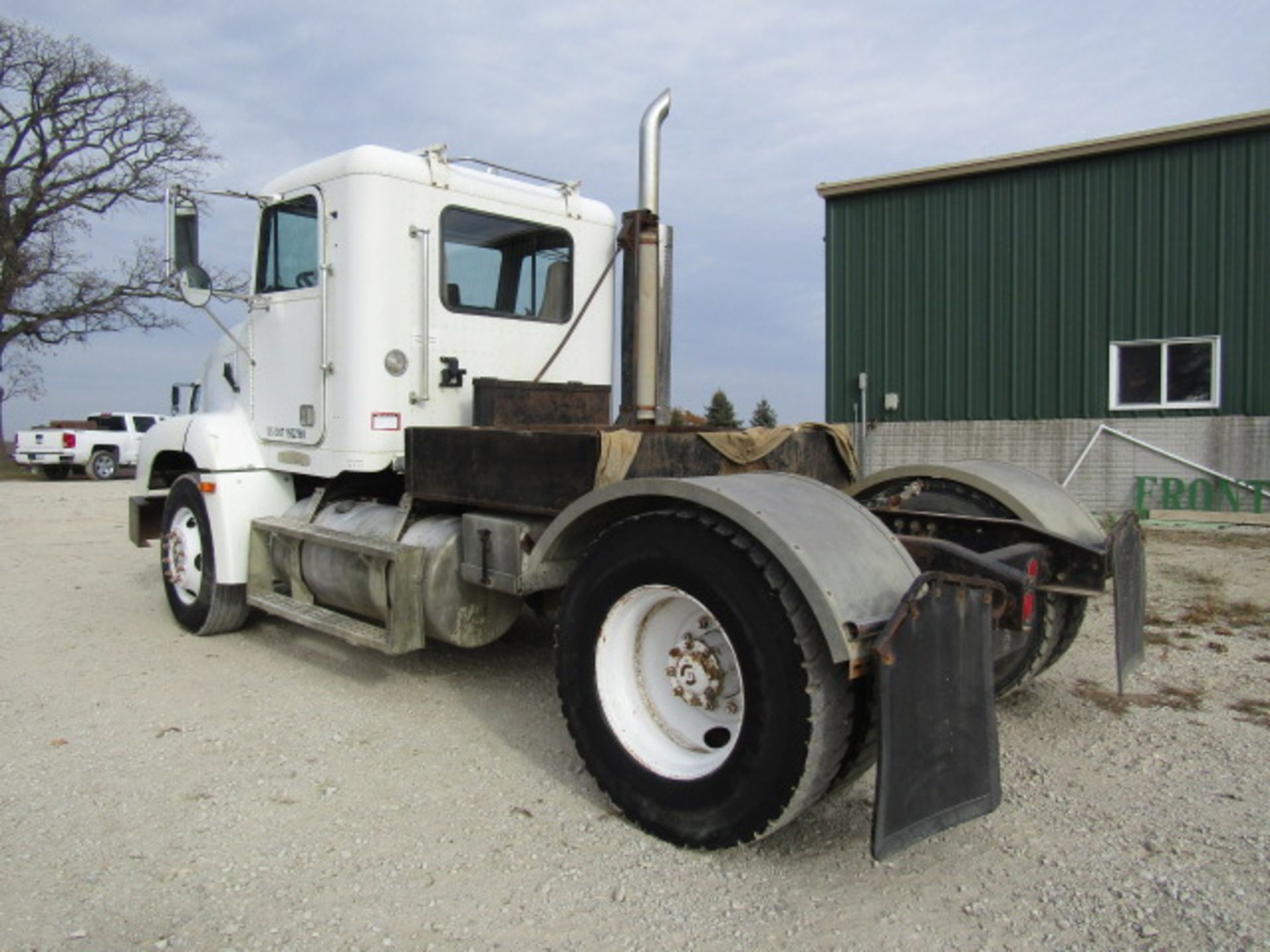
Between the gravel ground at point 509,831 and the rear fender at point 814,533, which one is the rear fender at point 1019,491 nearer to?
the gravel ground at point 509,831

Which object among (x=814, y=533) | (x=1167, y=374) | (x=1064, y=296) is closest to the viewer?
(x=814, y=533)

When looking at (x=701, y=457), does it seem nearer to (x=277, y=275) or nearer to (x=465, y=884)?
(x=465, y=884)

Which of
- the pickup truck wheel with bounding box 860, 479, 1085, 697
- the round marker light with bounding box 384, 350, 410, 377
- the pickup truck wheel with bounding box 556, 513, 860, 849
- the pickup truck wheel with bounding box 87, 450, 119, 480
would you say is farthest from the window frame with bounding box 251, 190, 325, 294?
the pickup truck wheel with bounding box 87, 450, 119, 480

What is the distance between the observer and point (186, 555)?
6.35 m

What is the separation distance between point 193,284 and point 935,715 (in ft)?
16.2

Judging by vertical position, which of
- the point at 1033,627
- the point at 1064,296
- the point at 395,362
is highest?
the point at 1064,296

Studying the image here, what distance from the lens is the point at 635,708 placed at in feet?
11.3

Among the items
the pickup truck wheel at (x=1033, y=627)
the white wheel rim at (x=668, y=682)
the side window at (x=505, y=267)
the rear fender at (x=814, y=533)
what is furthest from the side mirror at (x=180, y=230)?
the pickup truck wheel at (x=1033, y=627)

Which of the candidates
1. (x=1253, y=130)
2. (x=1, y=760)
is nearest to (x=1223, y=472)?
(x=1253, y=130)

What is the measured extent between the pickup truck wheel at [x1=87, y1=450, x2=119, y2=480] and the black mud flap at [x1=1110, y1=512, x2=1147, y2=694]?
2797 centimetres

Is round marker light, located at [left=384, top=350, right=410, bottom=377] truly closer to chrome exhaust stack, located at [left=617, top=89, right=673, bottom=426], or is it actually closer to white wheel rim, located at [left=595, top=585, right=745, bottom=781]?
chrome exhaust stack, located at [left=617, top=89, right=673, bottom=426]

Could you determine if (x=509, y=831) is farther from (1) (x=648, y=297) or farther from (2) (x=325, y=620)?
(1) (x=648, y=297)

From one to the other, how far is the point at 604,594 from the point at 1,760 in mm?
2801

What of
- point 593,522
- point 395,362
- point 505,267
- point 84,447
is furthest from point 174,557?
point 84,447
